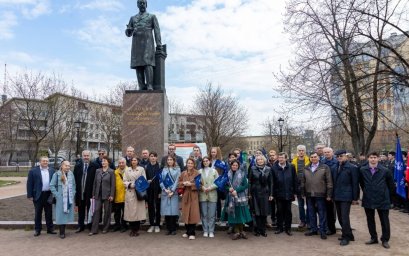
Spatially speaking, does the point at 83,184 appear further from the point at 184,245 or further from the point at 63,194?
the point at 184,245

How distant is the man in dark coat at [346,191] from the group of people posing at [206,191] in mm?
19

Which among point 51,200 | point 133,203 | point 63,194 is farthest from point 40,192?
point 133,203

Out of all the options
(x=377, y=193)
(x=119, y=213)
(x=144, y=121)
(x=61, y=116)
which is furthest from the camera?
(x=61, y=116)

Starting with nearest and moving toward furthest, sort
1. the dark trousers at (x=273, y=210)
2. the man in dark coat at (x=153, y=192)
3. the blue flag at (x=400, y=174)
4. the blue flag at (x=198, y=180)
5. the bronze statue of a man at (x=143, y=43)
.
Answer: the blue flag at (x=198, y=180) → the man in dark coat at (x=153, y=192) → the dark trousers at (x=273, y=210) → the blue flag at (x=400, y=174) → the bronze statue of a man at (x=143, y=43)

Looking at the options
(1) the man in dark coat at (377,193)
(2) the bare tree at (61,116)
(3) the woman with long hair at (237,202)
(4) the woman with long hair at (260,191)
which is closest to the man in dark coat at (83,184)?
(3) the woman with long hair at (237,202)

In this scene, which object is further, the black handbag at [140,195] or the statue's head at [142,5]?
the statue's head at [142,5]

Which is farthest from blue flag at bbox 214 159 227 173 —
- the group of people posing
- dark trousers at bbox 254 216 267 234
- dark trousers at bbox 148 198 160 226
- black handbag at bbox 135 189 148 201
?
black handbag at bbox 135 189 148 201

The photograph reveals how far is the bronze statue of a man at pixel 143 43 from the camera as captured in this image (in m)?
12.0

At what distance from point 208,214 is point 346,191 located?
114 inches

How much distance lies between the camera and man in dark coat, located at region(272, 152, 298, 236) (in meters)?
8.77

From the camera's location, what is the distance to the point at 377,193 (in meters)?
7.61

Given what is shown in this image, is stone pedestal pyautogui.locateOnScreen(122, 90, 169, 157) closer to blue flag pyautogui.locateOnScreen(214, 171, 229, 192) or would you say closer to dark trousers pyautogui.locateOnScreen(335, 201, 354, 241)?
blue flag pyautogui.locateOnScreen(214, 171, 229, 192)

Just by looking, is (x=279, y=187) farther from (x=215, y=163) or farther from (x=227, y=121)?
(x=227, y=121)

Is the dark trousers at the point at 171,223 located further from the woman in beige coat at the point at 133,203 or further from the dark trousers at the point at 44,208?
the dark trousers at the point at 44,208
